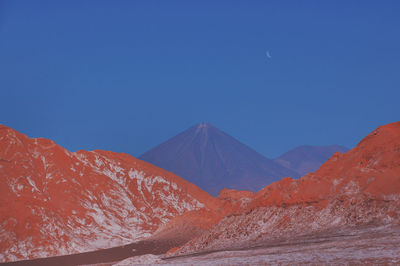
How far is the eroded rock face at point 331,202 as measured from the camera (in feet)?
124

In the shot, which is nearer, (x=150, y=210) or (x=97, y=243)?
(x=97, y=243)

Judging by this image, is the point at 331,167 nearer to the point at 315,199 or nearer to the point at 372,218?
the point at 315,199

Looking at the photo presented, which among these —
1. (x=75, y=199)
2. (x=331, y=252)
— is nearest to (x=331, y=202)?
(x=331, y=252)

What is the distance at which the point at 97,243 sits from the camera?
244 ft

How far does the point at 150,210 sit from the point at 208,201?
50.9 ft

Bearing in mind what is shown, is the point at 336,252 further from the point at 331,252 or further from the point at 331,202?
the point at 331,202

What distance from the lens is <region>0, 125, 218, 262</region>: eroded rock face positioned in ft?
219

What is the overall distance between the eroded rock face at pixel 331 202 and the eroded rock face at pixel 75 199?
27055mm

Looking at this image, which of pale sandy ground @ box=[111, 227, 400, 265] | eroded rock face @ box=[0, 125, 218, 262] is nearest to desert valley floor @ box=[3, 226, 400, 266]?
pale sandy ground @ box=[111, 227, 400, 265]

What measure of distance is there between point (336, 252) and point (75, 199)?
64298 millimetres

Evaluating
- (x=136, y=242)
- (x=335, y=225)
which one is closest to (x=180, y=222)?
(x=136, y=242)

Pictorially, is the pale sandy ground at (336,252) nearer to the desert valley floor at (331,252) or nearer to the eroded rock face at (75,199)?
the desert valley floor at (331,252)

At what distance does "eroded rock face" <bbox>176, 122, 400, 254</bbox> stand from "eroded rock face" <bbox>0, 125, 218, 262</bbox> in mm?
27055

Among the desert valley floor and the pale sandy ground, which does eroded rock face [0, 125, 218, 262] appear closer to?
the desert valley floor
